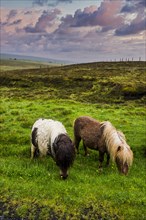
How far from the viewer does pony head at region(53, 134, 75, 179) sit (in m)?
14.0

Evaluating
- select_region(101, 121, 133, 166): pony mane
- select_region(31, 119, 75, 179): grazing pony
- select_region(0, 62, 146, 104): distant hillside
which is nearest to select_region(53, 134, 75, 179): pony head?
select_region(31, 119, 75, 179): grazing pony

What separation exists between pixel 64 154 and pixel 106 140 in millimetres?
3285

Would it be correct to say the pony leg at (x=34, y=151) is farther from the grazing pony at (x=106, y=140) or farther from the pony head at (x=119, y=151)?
the pony head at (x=119, y=151)

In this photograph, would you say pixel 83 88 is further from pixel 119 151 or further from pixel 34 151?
pixel 119 151

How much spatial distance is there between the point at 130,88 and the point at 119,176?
137 ft

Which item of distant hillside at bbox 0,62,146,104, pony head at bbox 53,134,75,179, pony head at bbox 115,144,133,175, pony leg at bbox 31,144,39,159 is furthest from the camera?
distant hillside at bbox 0,62,146,104

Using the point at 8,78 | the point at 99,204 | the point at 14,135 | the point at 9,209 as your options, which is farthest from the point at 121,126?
the point at 8,78

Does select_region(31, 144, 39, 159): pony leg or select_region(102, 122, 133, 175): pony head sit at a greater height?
select_region(102, 122, 133, 175): pony head

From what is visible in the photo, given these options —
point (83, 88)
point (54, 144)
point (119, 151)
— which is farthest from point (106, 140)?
point (83, 88)

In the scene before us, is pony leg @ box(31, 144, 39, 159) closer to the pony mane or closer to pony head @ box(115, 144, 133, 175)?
the pony mane

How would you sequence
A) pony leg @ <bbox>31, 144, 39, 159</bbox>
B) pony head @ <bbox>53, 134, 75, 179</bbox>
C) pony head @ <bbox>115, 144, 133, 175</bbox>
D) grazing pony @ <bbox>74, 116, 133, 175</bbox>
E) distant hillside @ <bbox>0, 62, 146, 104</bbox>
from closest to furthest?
pony head @ <bbox>53, 134, 75, 179</bbox>, pony head @ <bbox>115, 144, 133, 175</bbox>, grazing pony @ <bbox>74, 116, 133, 175</bbox>, pony leg @ <bbox>31, 144, 39, 159</bbox>, distant hillside @ <bbox>0, 62, 146, 104</bbox>

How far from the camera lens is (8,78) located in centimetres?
8700

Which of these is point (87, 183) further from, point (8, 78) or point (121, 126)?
point (8, 78)

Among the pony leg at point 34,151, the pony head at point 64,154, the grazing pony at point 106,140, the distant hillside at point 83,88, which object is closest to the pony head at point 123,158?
the grazing pony at point 106,140
